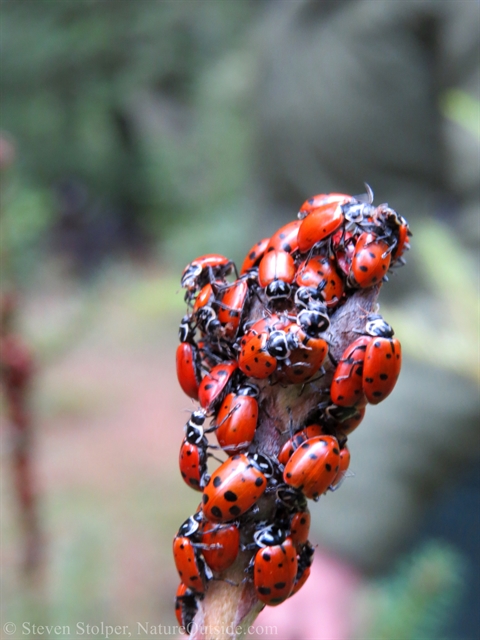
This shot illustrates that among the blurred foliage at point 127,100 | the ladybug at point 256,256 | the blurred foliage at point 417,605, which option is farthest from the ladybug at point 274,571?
the blurred foliage at point 127,100

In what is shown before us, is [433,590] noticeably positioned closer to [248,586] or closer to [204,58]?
[248,586]

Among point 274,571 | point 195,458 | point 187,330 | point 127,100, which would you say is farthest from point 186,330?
point 127,100

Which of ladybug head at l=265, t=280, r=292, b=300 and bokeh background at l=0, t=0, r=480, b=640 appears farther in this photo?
bokeh background at l=0, t=0, r=480, b=640

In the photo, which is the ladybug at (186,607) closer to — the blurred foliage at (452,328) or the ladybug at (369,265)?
the ladybug at (369,265)

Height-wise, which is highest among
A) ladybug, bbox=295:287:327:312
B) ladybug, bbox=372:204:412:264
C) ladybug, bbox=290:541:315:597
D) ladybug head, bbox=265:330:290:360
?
ladybug, bbox=372:204:412:264

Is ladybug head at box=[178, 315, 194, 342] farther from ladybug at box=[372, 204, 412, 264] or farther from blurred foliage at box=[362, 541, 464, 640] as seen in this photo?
blurred foliage at box=[362, 541, 464, 640]

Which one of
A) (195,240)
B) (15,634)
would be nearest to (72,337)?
→ (15,634)

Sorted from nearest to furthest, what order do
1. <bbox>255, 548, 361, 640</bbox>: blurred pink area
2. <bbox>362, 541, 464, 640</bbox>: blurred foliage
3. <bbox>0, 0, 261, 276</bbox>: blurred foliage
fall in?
<bbox>362, 541, 464, 640</bbox>: blurred foliage → <bbox>255, 548, 361, 640</bbox>: blurred pink area → <bbox>0, 0, 261, 276</bbox>: blurred foliage

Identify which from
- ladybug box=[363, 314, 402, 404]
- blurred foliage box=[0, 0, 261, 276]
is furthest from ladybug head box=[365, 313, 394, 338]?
blurred foliage box=[0, 0, 261, 276]
